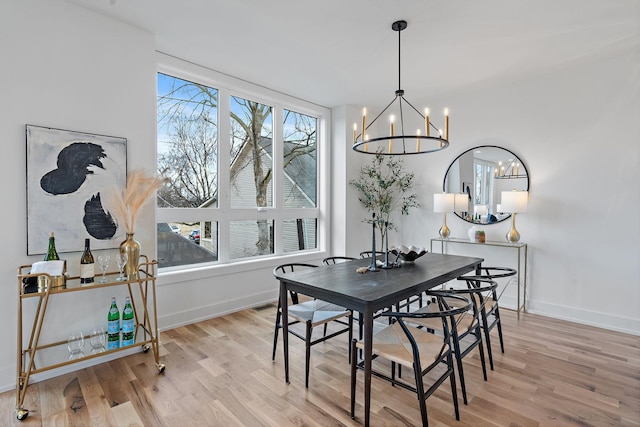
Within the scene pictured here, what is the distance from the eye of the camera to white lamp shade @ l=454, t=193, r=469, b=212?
170 inches

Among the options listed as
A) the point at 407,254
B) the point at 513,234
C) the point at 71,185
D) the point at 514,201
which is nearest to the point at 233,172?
the point at 71,185

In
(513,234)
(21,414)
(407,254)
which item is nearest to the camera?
(21,414)

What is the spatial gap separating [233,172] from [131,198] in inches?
62.9

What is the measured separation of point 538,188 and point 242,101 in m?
3.71

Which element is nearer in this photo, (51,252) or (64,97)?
(51,252)

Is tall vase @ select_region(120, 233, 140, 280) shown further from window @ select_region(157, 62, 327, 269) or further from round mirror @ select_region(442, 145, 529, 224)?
round mirror @ select_region(442, 145, 529, 224)

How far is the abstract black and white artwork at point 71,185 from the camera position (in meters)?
2.36

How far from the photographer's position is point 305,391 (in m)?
2.26

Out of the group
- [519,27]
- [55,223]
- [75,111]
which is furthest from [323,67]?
[55,223]

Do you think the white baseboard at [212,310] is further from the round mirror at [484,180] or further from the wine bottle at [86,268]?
the round mirror at [484,180]

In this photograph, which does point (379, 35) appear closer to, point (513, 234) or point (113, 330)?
point (513, 234)

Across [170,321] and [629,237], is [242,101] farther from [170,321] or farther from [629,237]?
[629,237]

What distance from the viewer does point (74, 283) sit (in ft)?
7.73

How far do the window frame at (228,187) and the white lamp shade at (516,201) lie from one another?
7.83 feet
